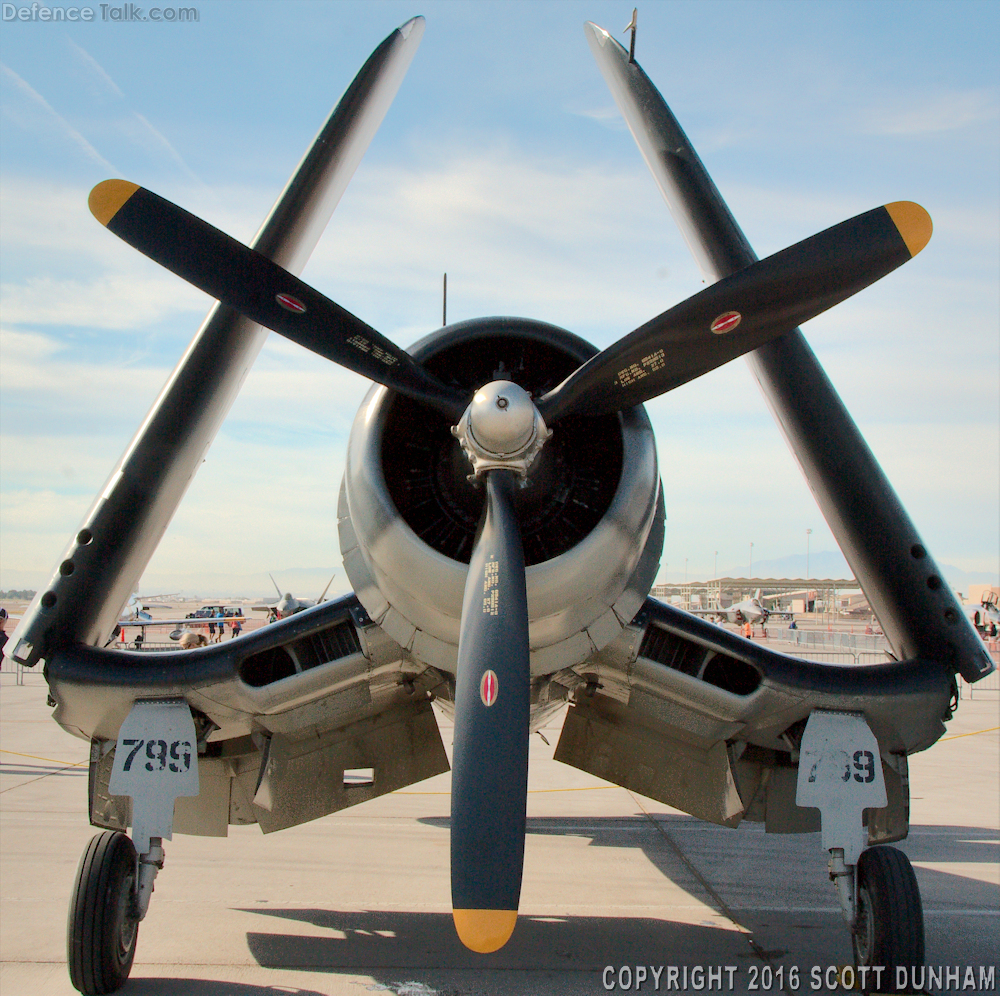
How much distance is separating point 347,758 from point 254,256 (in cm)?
306

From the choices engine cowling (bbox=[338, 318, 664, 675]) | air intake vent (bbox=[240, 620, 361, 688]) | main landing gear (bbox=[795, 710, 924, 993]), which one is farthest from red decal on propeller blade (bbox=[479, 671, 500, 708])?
main landing gear (bbox=[795, 710, 924, 993])

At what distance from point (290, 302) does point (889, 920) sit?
4.05 m

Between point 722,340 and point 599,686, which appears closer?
point 722,340

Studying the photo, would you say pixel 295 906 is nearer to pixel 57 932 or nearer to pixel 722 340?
pixel 57 932

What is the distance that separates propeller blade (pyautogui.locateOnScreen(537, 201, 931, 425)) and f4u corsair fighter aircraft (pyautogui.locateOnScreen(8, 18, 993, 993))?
0.01 m

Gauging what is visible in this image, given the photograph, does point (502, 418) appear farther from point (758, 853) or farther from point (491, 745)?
point (758, 853)

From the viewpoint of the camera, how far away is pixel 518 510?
3.99 m

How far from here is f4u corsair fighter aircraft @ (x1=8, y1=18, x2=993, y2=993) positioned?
3.57 m

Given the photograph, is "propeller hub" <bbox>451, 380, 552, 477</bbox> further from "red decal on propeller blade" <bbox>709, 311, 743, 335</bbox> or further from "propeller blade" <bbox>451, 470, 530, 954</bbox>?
"red decal on propeller blade" <bbox>709, 311, 743, 335</bbox>

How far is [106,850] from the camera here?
14.4 ft

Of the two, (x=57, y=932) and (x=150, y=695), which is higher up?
(x=150, y=695)

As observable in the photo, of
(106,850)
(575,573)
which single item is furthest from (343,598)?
(106,850)

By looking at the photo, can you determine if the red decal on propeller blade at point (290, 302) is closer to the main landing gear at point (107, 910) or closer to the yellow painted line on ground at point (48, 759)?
the main landing gear at point (107, 910)

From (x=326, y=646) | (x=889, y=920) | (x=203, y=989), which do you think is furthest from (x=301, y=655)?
(x=889, y=920)
